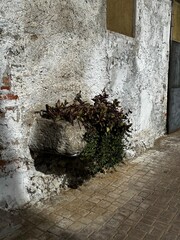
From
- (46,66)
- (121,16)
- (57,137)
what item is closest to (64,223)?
(57,137)

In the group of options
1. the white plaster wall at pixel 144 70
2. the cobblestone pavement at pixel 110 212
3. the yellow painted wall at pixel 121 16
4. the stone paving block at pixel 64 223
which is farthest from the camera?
the white plaster wall at pixel 144 70

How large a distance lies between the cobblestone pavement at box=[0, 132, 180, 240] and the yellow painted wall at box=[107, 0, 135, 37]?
208cm

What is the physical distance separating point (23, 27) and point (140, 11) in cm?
235

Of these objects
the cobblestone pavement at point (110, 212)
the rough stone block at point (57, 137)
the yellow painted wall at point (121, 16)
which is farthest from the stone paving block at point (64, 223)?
the yellow painted wall at point (121, 16)

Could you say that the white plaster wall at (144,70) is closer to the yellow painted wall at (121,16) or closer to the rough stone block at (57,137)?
the yellow painted wall at (121,16)

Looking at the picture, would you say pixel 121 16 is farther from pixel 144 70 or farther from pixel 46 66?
pixel 46 66

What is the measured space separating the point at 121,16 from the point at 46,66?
1738 millimetres

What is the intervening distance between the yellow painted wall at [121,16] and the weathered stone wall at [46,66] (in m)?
0.11

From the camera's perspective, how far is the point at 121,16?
4070 mm

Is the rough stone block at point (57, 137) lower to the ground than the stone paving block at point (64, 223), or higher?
higher

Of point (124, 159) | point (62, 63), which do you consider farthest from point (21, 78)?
point (124, 159)

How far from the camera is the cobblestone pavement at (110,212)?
256 cm

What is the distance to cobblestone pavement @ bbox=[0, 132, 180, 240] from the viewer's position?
8.41 ft

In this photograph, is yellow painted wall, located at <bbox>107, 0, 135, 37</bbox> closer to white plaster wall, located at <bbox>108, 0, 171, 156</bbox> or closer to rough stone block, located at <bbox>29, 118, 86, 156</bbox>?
white plaster wall, located at <bbox>108, 0, 171, 156</bbox>
